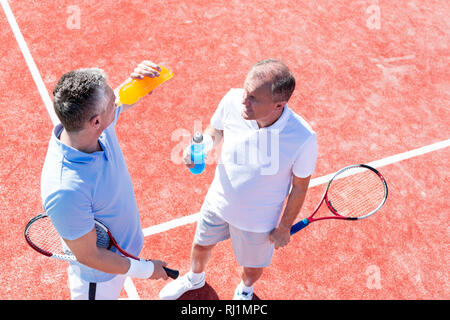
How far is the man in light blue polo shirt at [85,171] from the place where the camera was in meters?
2.43

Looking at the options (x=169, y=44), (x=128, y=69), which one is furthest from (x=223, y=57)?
(x=128, y=69)

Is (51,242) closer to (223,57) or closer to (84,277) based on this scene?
(84,277)

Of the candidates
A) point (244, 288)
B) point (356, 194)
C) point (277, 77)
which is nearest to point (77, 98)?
point (277, 77)

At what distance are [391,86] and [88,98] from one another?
5819 mm

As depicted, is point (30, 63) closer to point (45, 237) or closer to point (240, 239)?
point (45, 237)

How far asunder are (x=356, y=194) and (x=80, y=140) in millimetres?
3492

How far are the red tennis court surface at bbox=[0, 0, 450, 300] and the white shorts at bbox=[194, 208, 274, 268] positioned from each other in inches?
36.6

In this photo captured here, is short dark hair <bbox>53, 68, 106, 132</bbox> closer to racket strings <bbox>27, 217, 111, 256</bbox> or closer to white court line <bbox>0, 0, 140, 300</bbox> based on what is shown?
racket strings <bbox>27, 217, 111, 256</bbox>

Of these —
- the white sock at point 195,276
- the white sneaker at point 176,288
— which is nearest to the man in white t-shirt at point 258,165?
the white sock at point 195,276

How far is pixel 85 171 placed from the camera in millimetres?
2561

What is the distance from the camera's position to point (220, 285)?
14.9 ft

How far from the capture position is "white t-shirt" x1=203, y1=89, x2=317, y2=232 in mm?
3102

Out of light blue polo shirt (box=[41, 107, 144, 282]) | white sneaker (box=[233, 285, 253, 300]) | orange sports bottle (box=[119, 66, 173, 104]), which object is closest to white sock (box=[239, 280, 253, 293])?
white sneaker (box=[233, 285, 253, 300])

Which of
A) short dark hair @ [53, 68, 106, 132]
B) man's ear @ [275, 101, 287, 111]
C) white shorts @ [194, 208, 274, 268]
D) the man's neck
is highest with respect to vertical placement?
short dark hair @ [53, 68, 106, 132]
